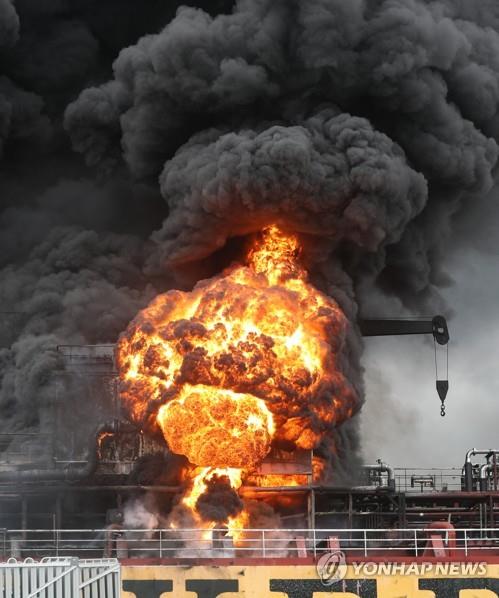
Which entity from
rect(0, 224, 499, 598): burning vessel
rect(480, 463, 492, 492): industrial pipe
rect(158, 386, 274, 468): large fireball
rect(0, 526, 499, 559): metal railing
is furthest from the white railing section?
rect(480, 463, 492, 492): industrial pipe

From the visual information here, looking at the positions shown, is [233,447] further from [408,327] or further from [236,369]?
[408,327]

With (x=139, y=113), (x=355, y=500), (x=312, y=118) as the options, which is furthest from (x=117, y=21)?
(x=355, y=500)

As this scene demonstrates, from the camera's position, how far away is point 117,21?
73375 millimetres

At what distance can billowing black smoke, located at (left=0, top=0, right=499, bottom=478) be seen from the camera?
206ft

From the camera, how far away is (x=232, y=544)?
51.1 meters

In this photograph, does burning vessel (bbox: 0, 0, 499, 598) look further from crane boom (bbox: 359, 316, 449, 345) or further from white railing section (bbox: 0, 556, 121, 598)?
white railing section (bbox: 0, 556, 121, 598)

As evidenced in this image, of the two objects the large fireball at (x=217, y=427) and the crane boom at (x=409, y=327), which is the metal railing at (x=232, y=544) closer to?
the large fireball at (x=217, y=427)

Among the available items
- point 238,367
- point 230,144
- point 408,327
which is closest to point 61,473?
point 238,367

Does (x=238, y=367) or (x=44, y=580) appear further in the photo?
(x=238, y=367)

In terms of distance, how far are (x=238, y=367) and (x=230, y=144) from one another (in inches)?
417

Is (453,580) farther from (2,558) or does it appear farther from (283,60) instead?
(283,60)

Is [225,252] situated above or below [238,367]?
above

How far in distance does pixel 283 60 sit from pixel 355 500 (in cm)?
1999

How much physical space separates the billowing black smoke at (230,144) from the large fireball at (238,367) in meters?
3.95
